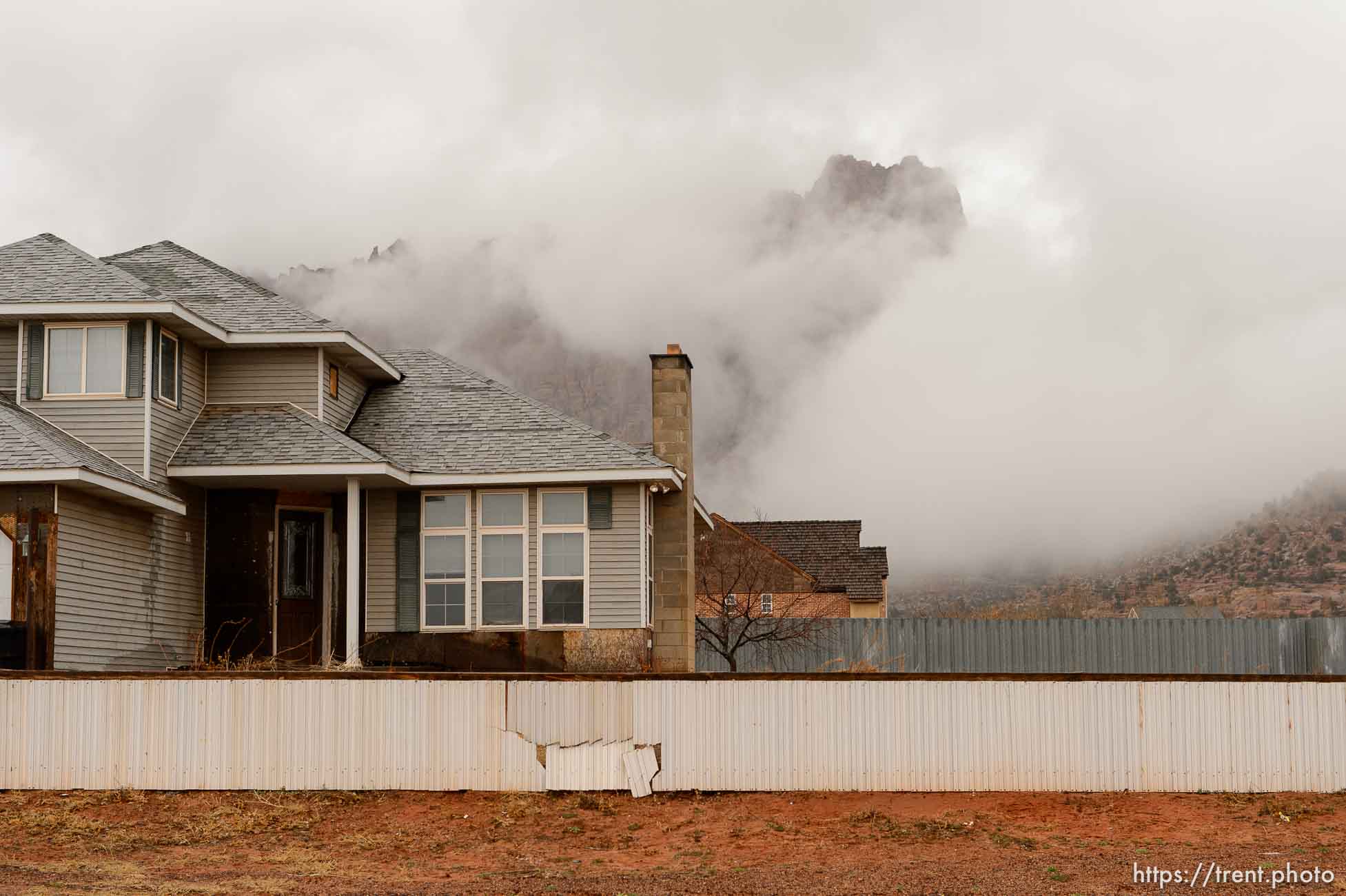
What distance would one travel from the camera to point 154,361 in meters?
22.6

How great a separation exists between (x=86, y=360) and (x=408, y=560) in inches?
227

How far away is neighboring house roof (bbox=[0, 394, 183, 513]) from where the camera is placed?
1994cm

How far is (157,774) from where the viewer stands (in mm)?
17141

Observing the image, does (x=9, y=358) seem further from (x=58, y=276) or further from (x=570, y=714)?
(x=570, y=714)

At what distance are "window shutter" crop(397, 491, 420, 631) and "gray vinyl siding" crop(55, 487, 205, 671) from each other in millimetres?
3087

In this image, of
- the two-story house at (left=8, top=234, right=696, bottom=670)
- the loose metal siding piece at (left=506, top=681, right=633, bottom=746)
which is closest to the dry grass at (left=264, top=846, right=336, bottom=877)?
the loose metal siding piece at (left=506, top=681, right=633, bottom=746)

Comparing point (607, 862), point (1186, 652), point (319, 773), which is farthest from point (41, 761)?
point (1186, 652)

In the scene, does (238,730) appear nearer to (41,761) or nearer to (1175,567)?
(41,761)

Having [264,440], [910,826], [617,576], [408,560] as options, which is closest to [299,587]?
[408,560]

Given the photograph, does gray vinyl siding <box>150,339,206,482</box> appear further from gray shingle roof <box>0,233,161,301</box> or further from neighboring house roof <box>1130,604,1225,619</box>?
neighboring house roof <box>1130,604,1225,619</box>

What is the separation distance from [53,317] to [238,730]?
8517 mm

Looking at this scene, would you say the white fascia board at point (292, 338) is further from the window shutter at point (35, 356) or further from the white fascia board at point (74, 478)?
the white fascia board at point (74, 478)

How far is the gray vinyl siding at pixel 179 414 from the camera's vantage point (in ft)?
73.7

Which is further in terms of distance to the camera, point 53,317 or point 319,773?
point 53,317
